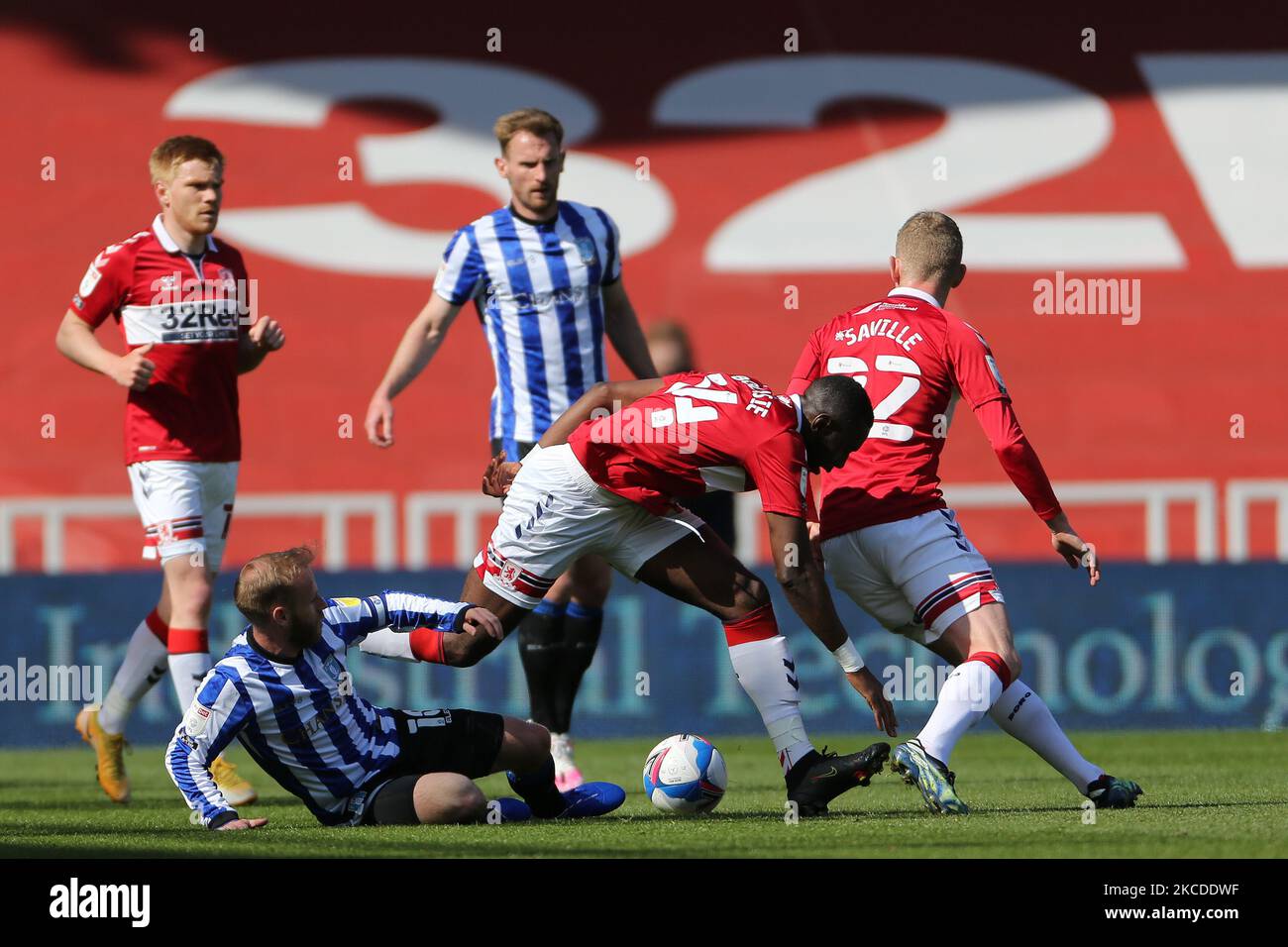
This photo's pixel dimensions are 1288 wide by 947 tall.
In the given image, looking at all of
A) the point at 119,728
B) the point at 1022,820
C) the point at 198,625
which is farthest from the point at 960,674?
the point at 119,728

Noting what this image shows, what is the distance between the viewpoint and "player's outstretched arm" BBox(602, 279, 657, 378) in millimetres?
7195

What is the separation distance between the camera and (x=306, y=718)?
5234mm

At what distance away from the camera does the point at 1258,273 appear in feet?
48.6

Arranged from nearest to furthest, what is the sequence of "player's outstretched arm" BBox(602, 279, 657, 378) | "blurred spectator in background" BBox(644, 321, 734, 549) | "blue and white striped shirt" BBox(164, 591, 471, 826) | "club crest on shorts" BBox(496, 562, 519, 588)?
"blue and white striped shirt" BBox(164, 591, 471, 826)
"club crest on shorts" BBox(496, 562, 519, 588)
"player's outstretched arm" BBox(602, 279, 657, 378)
"blurred spectator in background" BBox(644, 321, 734, 549)

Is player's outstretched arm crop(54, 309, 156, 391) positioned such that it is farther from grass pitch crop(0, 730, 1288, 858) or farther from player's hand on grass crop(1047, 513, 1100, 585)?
player's hand on grass crop(1047, 513, 1100, 585)

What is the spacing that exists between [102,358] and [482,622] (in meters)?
2.04

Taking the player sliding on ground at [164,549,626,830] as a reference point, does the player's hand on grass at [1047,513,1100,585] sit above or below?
above

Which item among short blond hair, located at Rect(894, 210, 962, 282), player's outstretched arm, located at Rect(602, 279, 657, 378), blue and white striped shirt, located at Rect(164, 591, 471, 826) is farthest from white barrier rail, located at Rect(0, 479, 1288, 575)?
blue and white striped shirt, located at Rect(164, 591, 471, 826)

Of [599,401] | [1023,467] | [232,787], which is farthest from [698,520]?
[232,787]

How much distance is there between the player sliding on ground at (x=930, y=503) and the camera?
5523 millimetres

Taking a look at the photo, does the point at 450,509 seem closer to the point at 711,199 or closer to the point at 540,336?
A: the point at 711,199

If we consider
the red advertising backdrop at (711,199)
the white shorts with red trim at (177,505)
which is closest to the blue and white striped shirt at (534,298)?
the white shorts with red trim at (177,505)

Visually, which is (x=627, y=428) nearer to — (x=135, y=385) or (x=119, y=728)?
(x=135, y=385)

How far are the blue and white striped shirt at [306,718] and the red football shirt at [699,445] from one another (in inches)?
25.9
